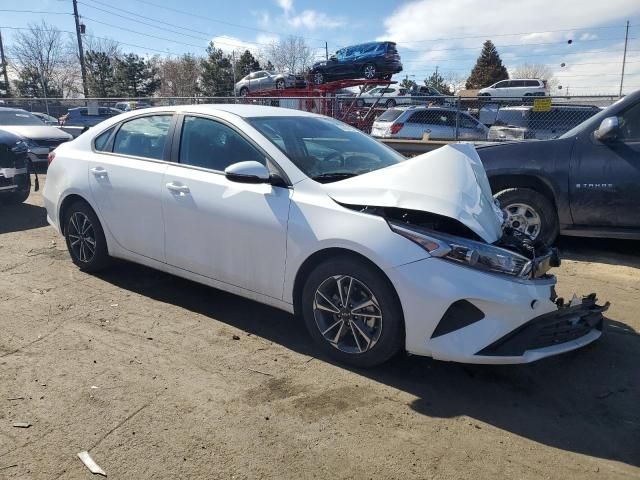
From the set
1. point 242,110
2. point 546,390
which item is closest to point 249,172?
point 242,110

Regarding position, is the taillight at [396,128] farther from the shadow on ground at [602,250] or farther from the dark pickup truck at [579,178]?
the dark pickup truck at [579,178]

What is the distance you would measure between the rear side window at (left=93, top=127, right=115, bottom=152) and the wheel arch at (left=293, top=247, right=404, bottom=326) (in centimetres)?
256

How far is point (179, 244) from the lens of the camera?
13.6ft

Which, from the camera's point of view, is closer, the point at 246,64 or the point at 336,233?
the point at 336,233

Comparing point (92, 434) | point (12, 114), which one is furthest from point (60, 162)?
point (12, 114)

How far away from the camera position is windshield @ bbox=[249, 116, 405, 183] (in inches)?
148

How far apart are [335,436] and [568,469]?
1120 mm

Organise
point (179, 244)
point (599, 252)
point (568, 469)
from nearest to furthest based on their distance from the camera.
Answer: point (568, 469) → point (179, 244) → point (599, 252)

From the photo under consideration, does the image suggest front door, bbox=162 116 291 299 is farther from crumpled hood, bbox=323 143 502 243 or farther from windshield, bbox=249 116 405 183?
crumpled hood, bbox=323 143 502 243

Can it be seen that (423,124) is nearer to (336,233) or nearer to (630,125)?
(630,125)

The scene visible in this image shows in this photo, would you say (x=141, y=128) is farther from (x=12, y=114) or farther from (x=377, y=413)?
(x=12, y=114)

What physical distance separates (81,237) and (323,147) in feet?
8.53

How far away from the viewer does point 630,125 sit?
18.0ft

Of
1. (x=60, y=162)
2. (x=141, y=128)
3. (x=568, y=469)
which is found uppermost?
(x=141, y=128)
